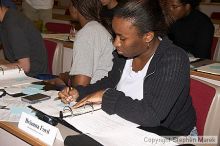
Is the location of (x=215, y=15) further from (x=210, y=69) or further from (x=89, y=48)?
(x=89, y=48)

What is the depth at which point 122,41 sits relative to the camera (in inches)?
55.1

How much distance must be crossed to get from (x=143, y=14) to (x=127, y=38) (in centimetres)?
12

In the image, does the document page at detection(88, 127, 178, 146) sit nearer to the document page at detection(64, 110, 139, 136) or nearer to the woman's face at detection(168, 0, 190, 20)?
the document page at detection(64, 110, 139, 136)

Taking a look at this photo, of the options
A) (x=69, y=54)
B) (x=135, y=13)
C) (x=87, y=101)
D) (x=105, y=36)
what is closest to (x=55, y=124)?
(x=87, y=101)

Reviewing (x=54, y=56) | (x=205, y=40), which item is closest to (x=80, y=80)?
(x=54, y=56)

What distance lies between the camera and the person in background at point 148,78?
129 cm

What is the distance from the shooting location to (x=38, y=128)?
1.17 metres

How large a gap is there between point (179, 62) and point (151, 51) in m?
0.18

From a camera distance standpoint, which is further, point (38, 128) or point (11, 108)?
point (11, 108)

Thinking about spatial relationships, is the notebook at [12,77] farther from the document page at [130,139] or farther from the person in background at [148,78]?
the document page at [130,139]

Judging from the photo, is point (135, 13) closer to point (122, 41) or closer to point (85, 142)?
point (122, 41)

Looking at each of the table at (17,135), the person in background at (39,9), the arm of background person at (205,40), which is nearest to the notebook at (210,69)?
the arm of background person at (205,40)

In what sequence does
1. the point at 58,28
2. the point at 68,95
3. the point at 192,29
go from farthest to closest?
1. the point at 58,28
2. the point at 192,29
3. the point at 68,95

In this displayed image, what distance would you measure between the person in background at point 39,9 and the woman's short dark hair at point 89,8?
2.96 meters
